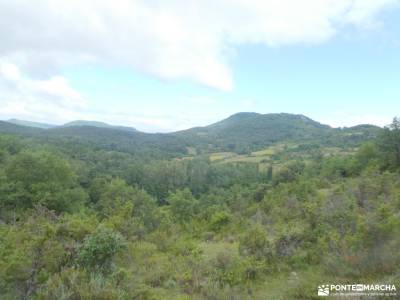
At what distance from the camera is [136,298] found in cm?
506

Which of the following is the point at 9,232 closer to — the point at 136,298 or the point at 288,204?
the point at 136,298

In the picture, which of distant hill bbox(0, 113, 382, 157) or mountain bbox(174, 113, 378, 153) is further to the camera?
mountain bbox(174, 113, 378, 153)

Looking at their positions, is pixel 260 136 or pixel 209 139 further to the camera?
pixel 209 139

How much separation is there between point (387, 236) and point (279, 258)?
2656 millimetres

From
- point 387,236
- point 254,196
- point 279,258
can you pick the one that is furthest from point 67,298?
point 254,196

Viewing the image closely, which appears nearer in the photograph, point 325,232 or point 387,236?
point 387,236

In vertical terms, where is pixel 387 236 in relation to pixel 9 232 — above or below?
above

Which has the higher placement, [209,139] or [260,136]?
[260,136]

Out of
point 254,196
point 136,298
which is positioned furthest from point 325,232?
point 254,196

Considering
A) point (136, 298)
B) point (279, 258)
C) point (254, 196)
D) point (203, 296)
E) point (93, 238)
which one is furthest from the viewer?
point (254, 196)

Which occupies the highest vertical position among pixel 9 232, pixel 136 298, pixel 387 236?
pixel 387 236

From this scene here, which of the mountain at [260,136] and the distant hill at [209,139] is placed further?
the mountain at [260,136]

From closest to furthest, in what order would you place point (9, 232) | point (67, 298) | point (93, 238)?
point (67, 298)
point (93, 238)
point (9, 232)

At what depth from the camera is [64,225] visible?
692 centimetres
